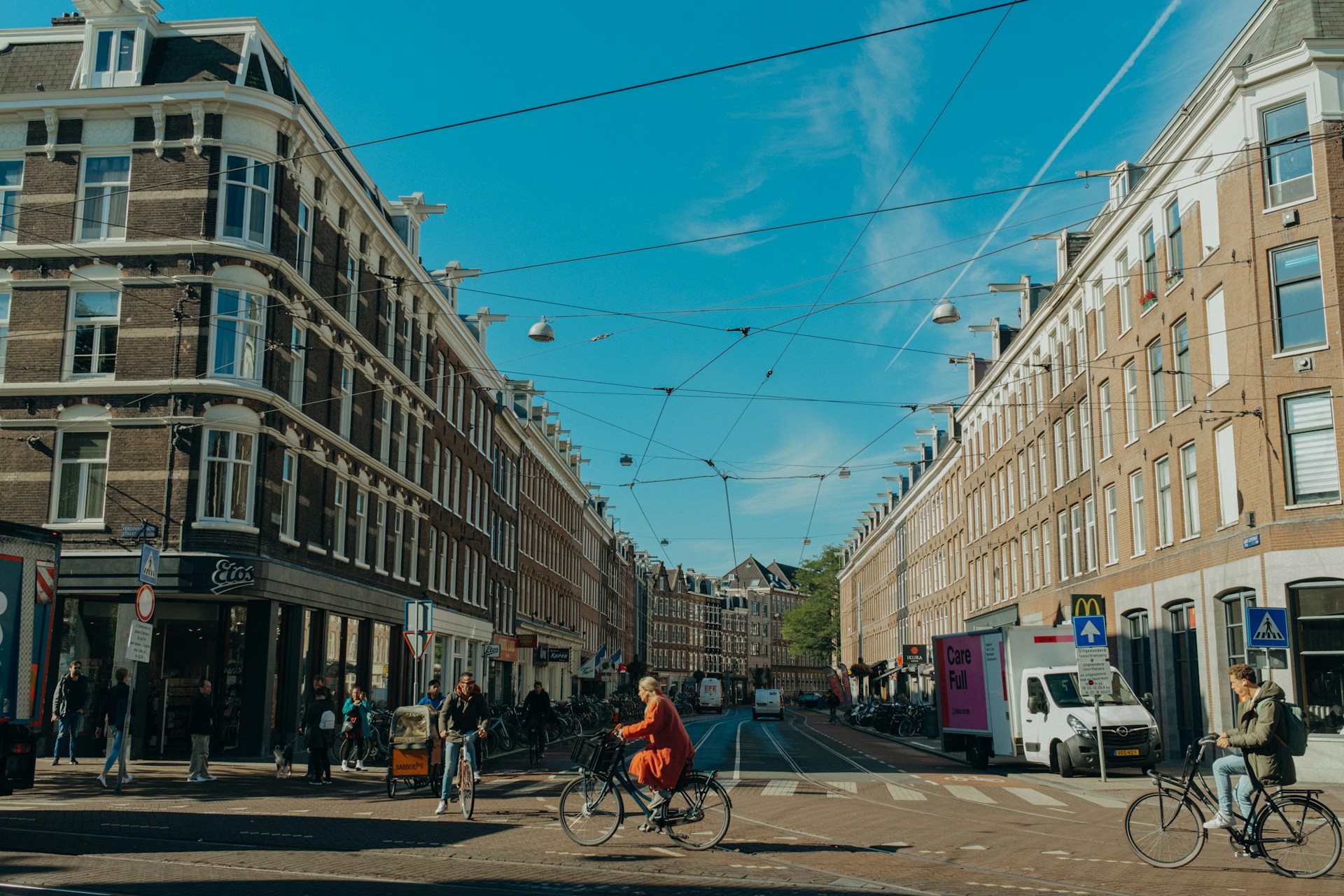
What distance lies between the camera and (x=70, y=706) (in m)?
21.5

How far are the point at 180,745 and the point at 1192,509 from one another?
22.9m

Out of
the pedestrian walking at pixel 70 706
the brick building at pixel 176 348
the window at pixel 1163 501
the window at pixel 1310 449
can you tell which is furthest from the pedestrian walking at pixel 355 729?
the window at pixel 1163 501

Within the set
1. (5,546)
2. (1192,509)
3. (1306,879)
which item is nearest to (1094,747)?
(1192,509)

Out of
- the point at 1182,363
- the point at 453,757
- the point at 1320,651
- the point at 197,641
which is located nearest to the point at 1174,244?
the point at 1182,363

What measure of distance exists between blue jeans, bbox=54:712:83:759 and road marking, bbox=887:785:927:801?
14.6 metres

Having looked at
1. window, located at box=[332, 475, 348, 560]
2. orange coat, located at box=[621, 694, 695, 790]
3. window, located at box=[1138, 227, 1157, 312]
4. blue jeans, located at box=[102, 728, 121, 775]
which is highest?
window, located at box=[1138, 227, 1157, 312]

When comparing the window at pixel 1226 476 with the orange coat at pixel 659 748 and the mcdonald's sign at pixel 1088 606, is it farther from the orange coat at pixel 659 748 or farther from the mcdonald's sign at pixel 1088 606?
the orange coat at pixel 659 748

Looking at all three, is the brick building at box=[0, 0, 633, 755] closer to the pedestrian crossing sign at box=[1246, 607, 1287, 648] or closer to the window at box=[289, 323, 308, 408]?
the window at box=[289, 323, 308, 408]

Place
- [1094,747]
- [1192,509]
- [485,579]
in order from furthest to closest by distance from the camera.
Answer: [485,579] → [1192,509] → [1094,747]

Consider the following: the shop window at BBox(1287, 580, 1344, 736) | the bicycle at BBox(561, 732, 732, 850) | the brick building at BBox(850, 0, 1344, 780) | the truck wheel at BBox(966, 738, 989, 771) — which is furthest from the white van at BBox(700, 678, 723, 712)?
the bicycle at BBox(561, 732, 732, 850)

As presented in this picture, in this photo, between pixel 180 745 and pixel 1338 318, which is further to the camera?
pixel 180 745

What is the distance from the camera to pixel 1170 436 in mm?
28094

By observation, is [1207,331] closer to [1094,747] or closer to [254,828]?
[1094,747]

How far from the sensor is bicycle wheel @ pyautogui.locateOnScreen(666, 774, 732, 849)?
11852 mm
